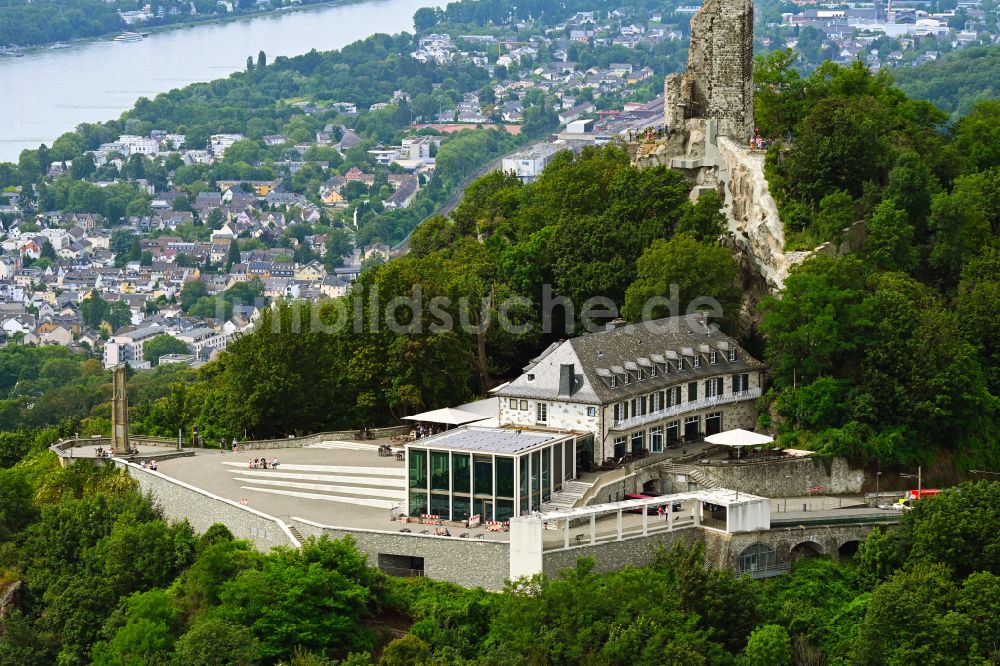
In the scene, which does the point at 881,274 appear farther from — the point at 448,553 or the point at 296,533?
the point at 296,533

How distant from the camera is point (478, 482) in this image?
49312mm

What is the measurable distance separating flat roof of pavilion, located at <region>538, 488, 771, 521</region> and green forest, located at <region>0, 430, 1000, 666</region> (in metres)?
1.27

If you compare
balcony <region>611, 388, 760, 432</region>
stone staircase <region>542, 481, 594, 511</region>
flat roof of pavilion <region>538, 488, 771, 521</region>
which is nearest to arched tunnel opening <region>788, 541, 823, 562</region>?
flat roof of pavilion <region>538, 488, 771, 521</region>

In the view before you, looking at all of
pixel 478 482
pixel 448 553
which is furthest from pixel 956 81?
pixel 448 553

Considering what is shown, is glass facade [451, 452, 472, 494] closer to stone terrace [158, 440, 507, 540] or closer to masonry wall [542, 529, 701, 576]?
stone terrace [158, 440, 507, 540]

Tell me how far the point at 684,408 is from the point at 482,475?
818cm

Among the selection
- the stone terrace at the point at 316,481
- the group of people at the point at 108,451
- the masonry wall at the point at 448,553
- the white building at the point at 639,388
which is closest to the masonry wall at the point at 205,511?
the stone terrace at the point at 316,481

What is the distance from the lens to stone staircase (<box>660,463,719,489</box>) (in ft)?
170

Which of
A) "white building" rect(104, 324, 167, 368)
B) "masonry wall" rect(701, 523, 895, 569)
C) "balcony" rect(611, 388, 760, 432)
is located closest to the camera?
"masonry wall" rect(701, 523, 895, 569)

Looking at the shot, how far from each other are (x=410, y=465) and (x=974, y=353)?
16.1 metres

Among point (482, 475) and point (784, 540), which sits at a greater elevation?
point (482, 475)

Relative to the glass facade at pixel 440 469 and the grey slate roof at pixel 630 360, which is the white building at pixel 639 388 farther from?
the glass facade at pixel 440 469

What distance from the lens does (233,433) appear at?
61.3 metres

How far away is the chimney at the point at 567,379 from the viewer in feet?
174
